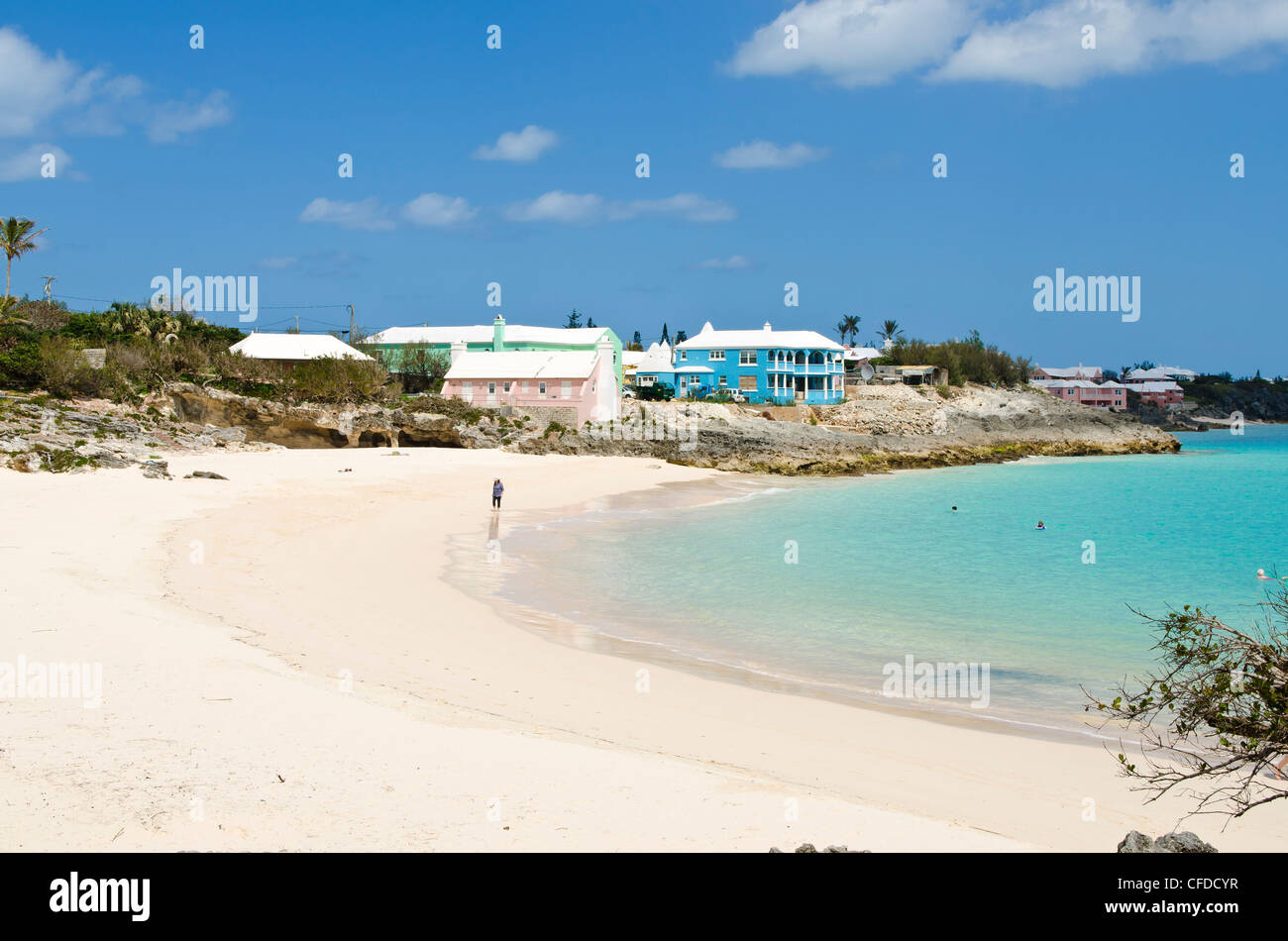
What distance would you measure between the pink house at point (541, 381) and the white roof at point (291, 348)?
601cm

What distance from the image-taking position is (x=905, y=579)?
1995cm

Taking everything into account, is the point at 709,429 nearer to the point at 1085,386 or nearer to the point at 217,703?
the point at 217,703

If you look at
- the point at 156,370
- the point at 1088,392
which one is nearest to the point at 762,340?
the point at 156,370

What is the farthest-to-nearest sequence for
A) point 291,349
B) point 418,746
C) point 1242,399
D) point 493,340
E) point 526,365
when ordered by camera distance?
point 1242,399 → point 493,340 → point 526,365 → point 291,349 → point 418,746

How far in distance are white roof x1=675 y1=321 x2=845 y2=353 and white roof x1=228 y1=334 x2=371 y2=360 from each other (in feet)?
92.7

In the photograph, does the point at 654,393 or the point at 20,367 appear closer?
the point at 20,367

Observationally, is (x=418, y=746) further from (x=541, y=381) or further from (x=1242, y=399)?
(x=1242, y=399)

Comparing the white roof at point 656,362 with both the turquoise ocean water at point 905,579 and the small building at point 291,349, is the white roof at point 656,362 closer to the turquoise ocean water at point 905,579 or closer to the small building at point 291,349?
the small building at point 291,349

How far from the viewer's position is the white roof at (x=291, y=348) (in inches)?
1998

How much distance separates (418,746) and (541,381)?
45.1 meters

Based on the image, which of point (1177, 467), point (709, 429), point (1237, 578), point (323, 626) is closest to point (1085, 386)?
point (1177, 467)

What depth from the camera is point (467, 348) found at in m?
68.9

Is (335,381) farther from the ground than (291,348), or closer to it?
closer to it

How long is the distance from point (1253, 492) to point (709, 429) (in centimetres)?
2690
